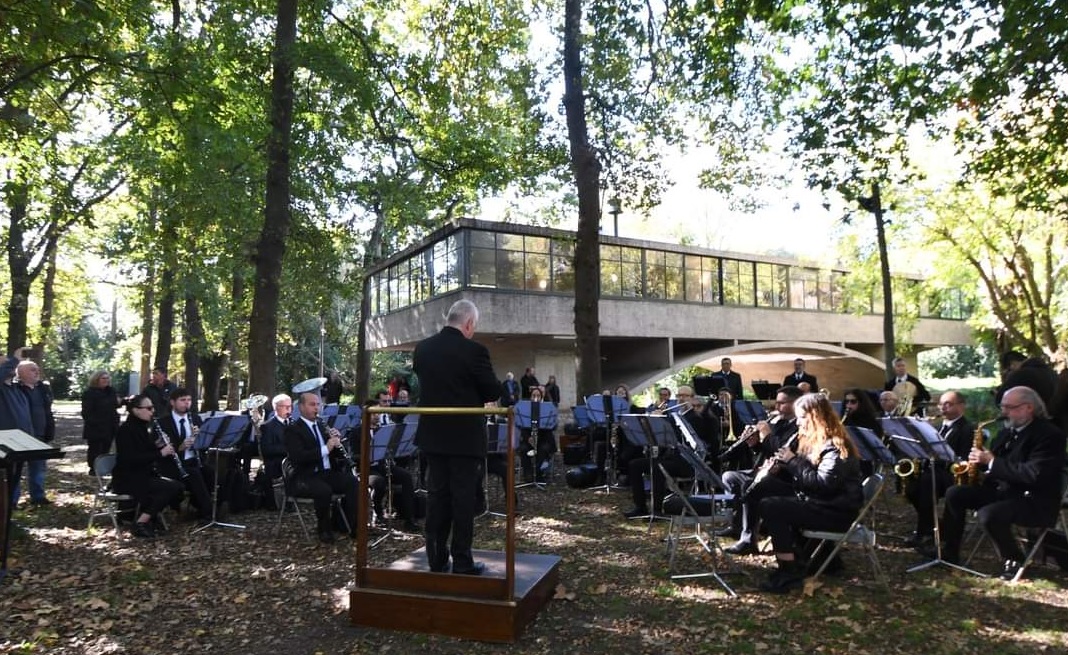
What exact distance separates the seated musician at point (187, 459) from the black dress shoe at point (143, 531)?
2.22 feet

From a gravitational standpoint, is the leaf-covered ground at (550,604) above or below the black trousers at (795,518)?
below

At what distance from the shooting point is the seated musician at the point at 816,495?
221 inches

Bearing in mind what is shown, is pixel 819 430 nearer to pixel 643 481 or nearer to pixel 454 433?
pixel 454 433

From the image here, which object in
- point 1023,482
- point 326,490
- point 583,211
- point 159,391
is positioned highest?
point 583,211

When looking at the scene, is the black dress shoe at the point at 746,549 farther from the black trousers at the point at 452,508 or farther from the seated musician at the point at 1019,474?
the black trousers at the point at 452,508

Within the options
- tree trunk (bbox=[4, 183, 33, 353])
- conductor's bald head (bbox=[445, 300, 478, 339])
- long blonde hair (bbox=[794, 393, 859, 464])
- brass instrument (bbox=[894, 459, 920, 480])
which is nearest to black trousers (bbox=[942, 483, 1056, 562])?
brass instrument (bbox=[894, 459, 920, 480])

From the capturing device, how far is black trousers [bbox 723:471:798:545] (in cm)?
629

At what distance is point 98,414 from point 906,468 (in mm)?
10920

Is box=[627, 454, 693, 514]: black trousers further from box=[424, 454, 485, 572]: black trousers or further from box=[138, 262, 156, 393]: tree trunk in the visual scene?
box=[138, 262, 156, 393]: tree trunk

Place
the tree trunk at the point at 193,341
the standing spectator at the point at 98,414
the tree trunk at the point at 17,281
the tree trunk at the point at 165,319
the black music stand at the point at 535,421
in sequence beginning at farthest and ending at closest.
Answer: the tree trunk at the point at 193,341
the tree trunk at the point at 165,319
the tree trunk at the point at 17,281
the standing spectator at the point at 98,414
the black music stand at the point at 535,421

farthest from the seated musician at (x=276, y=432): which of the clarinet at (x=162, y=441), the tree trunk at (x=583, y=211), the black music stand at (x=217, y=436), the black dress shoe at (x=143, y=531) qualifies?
the tree trunk at (x=583, y=211)

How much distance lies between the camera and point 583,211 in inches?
538

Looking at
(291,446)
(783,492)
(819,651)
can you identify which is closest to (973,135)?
(783,492)

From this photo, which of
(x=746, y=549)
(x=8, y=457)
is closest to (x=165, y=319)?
(x=8, y=457)
